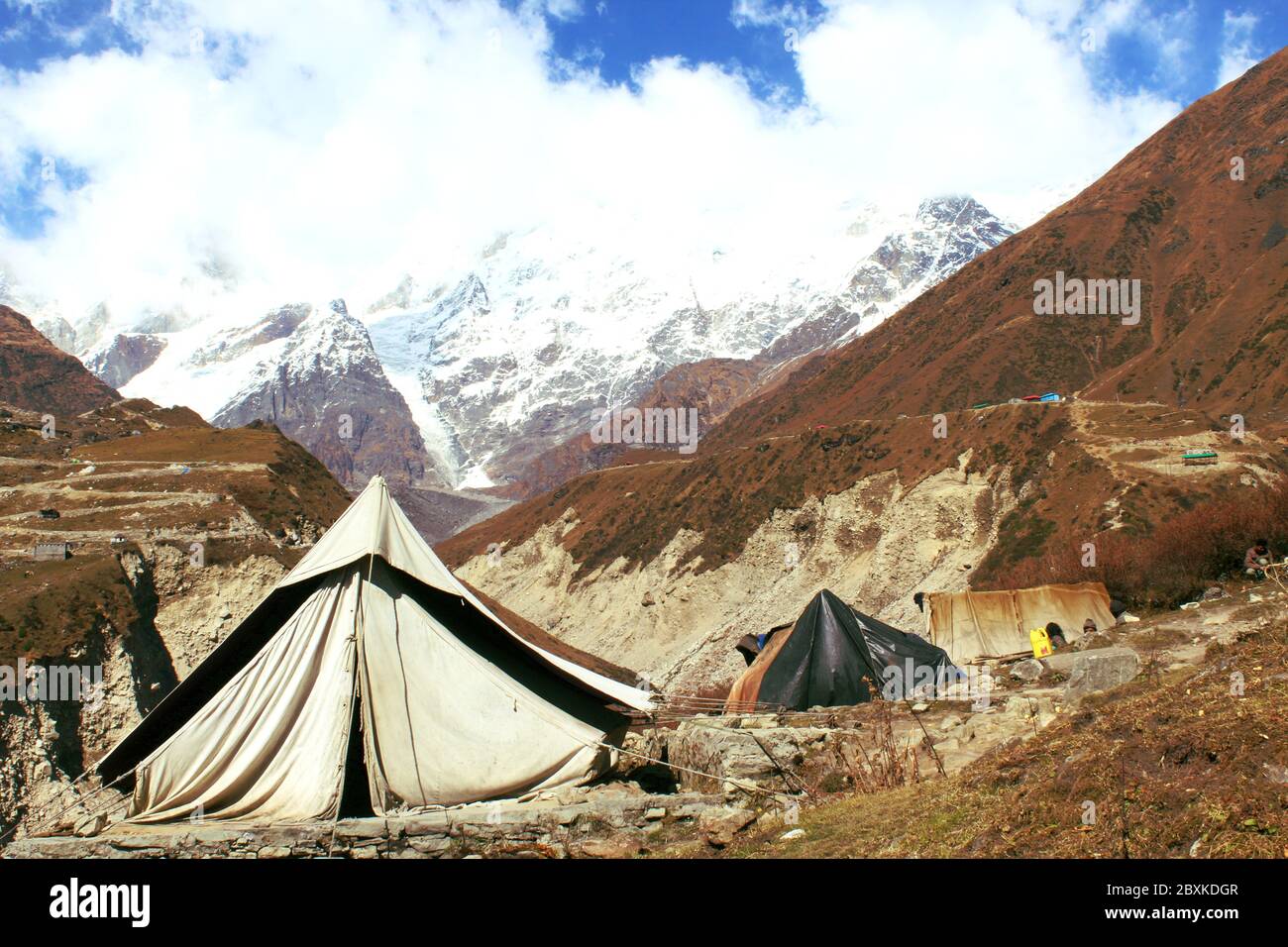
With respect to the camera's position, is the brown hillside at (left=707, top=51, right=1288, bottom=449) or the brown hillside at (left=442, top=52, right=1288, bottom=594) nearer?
the brown hillside at (left=442, top=52, right=1288, bottom=594)

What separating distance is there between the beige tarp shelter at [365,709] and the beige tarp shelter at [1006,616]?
15.2m

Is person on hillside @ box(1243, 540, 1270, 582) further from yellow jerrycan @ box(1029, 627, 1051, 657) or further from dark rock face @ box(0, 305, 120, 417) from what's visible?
dark rock face @ box(0, 305, 120, 417)

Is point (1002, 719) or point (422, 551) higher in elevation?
point (422, 551)

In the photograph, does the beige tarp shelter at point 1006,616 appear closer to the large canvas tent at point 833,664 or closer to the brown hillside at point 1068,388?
the large canvas tent at point 833,664

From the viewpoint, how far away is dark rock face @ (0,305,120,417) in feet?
527

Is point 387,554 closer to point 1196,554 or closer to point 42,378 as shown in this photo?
point 1196,554

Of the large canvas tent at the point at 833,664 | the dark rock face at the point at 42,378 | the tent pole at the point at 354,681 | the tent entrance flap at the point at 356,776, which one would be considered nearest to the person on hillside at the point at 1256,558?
the large canvas tent at the point at 833,664

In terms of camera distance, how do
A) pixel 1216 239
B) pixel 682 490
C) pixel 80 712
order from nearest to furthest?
pixel 80 712
pixel 682 490
pixel 1216 239

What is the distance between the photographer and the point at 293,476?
2120 inches

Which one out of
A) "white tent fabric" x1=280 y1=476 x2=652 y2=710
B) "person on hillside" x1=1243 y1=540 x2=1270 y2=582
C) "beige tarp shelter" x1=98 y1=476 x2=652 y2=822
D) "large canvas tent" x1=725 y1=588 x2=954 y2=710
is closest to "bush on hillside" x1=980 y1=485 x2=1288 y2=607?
"person on hillside" x1=1243 y1=540 x2=1270 y2=582

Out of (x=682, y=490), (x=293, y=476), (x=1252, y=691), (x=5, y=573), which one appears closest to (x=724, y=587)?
(x=682, y=490)

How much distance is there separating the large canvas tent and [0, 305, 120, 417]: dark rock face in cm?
16270
